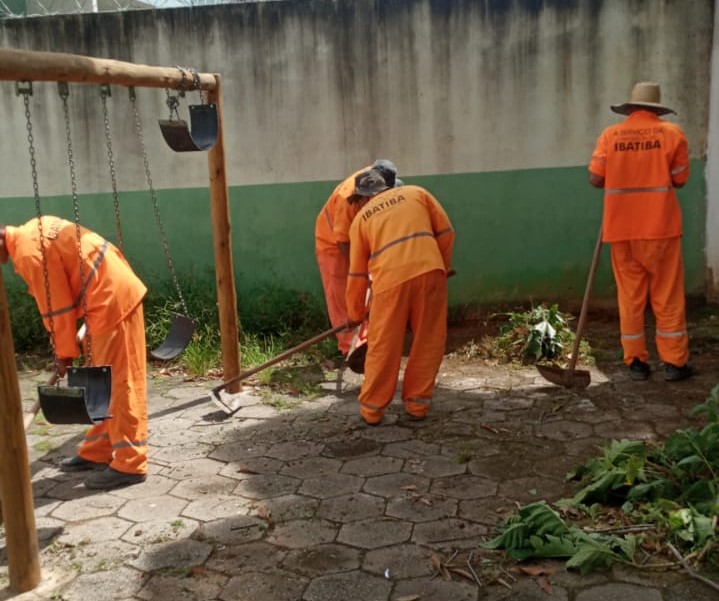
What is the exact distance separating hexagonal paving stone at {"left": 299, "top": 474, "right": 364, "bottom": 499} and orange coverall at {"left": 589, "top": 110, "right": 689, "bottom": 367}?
254 centimetres

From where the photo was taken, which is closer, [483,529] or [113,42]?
[483,529]

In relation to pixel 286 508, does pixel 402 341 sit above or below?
above

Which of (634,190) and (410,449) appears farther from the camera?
(634,190)

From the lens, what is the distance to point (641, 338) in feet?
19.1

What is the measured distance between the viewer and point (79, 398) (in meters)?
3.63

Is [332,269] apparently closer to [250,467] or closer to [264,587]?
[250,467]

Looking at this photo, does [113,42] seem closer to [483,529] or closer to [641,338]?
[641,338]

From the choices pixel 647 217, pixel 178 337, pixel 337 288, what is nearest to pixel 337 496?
pixel 178 337

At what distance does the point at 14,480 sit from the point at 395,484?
1904 mm

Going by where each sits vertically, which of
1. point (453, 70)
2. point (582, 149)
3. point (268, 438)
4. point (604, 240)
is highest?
point (453, 70)

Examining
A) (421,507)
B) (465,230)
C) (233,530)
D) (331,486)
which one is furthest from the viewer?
(465,230)

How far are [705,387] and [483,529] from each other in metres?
2.56

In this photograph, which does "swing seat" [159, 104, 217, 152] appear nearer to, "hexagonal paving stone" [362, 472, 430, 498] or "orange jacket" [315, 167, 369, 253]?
"orange jacket" [315, 167, 369, 253]

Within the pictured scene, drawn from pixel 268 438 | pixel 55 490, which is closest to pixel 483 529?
pixel 268 438
